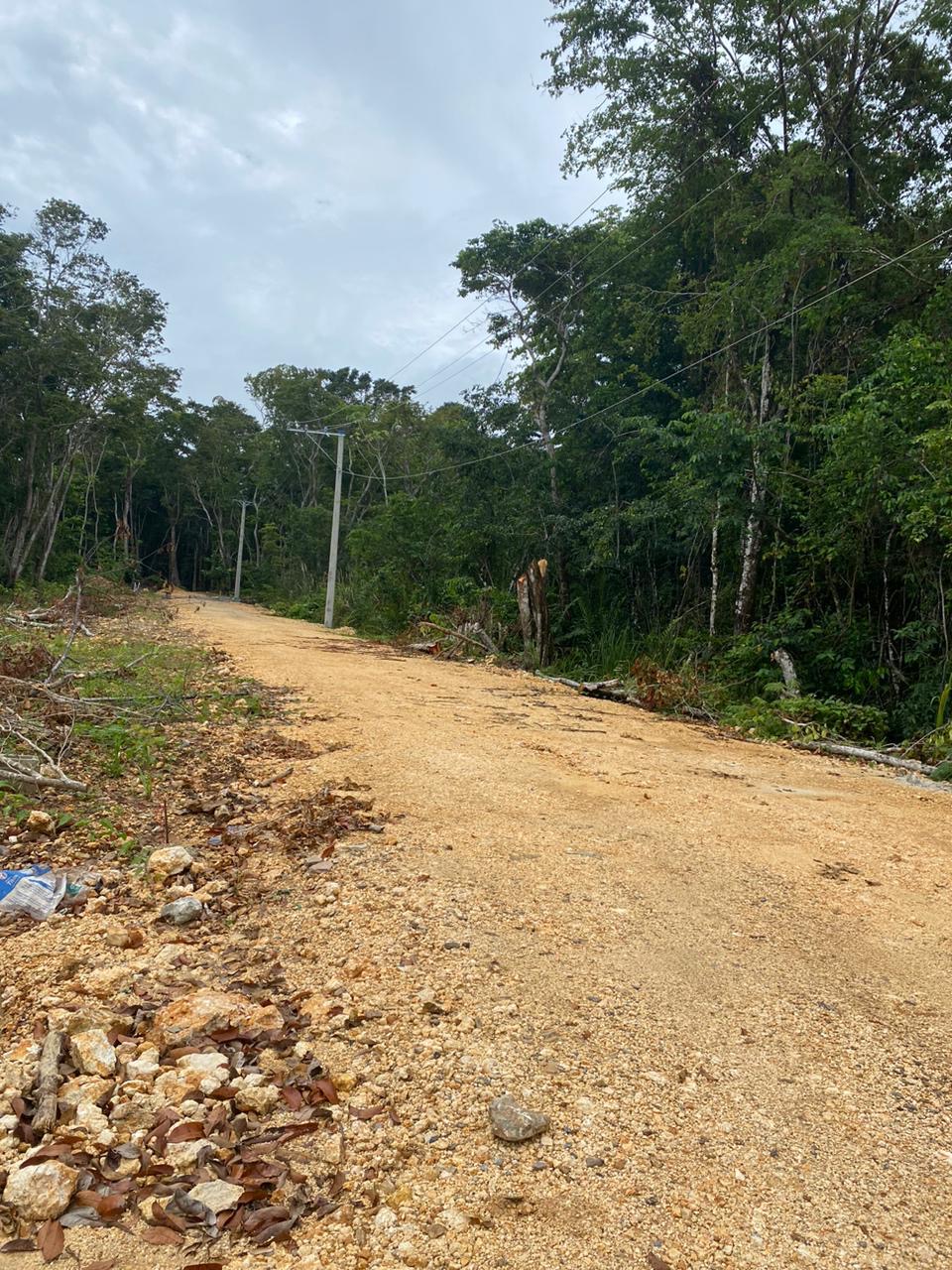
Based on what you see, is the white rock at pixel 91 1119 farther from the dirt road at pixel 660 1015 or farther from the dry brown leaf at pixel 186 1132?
the dirt road at pixel 660 1015

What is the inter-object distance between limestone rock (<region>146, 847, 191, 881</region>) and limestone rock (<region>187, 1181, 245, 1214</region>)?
1.55 meters

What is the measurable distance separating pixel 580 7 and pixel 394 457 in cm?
1636

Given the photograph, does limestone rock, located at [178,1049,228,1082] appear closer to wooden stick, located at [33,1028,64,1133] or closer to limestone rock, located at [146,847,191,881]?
wooden stick, located at [33,1028,64,1133]


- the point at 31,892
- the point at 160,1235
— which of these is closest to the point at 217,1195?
the point at 160,1235

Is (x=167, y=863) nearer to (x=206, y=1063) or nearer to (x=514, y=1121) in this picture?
(x=206, y=1063)

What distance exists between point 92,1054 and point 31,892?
1.06m

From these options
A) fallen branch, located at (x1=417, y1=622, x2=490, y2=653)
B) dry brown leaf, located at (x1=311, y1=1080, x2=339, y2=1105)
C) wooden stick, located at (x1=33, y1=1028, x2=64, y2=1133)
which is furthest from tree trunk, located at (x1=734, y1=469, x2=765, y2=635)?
wooden stick, located at (x1=33, y1=1028, x2=64, y2=1133)

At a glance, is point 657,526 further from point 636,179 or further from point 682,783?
point 682,783

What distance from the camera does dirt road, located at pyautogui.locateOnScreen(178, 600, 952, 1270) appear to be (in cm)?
149

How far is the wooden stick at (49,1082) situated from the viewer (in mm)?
1650

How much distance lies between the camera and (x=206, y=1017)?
2.07m

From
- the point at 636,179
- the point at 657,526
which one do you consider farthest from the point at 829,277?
the point at 636,179

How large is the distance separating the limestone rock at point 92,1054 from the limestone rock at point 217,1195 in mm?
469

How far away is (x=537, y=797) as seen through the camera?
4.21 m
